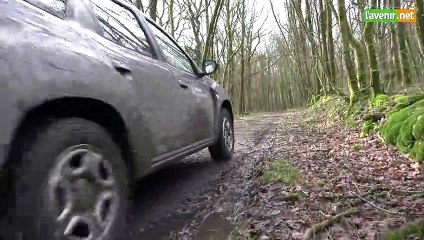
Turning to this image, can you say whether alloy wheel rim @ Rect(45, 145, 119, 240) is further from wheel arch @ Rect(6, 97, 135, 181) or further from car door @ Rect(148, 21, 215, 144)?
car door @ Rect(148, 21, 215, 144)

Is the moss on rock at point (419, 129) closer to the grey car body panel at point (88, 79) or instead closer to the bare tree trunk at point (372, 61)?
the grey car body panel at point (88, 79)

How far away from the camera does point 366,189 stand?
300 centimetres

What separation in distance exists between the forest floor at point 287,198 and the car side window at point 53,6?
1.55m

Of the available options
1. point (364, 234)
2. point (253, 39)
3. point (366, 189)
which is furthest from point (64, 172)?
point (253, 39)

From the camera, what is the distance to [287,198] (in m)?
2.98

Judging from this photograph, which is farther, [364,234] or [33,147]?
[364,234]

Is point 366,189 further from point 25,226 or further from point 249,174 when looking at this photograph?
point 25,226

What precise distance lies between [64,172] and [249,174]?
8.66 feet

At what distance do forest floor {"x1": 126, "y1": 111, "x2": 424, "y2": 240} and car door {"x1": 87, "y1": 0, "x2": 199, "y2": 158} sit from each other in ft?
1.82

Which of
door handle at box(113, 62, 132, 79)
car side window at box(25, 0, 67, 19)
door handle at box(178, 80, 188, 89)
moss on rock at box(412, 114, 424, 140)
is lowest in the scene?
moss on rock at box(412, 114, 424, 140)

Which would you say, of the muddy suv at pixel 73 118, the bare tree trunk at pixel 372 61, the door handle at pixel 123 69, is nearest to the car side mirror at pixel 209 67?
the muddy suv at pixel 73 118

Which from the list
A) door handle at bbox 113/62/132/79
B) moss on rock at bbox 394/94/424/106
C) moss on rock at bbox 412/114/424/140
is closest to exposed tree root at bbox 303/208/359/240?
door handle at bbox 113/62/132/79

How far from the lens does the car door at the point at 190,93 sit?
11.6ft

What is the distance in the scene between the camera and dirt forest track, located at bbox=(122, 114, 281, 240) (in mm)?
2806
